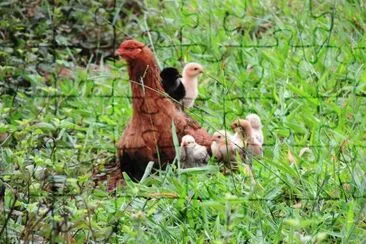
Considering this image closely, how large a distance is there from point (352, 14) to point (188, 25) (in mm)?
1105

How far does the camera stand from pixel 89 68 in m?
6.93

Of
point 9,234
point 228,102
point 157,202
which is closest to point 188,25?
point 228,102

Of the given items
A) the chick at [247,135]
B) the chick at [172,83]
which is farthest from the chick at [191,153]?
the chick at [172,83]

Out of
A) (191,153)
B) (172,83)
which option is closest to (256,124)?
(191,153)

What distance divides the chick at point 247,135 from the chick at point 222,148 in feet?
Result: 0.22

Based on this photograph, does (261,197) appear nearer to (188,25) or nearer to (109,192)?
(109,192)

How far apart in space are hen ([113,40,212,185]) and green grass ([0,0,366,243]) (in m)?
0.18

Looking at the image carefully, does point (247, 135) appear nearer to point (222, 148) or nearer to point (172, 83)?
point (222, 148)

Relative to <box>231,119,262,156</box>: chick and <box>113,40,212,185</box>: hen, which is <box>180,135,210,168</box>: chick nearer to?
<box>113,40,212,185</box>: hen

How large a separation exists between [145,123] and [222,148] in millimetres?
398

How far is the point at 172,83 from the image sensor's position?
→ 5547 millimetres

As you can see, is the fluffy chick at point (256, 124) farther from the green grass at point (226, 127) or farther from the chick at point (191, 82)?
the chick at point (191, 82)

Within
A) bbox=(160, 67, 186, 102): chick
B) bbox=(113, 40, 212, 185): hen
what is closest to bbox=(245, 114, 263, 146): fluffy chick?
bbox=(113, 40, 212, 185): hen

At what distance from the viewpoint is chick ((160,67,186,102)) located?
18.1 ft
